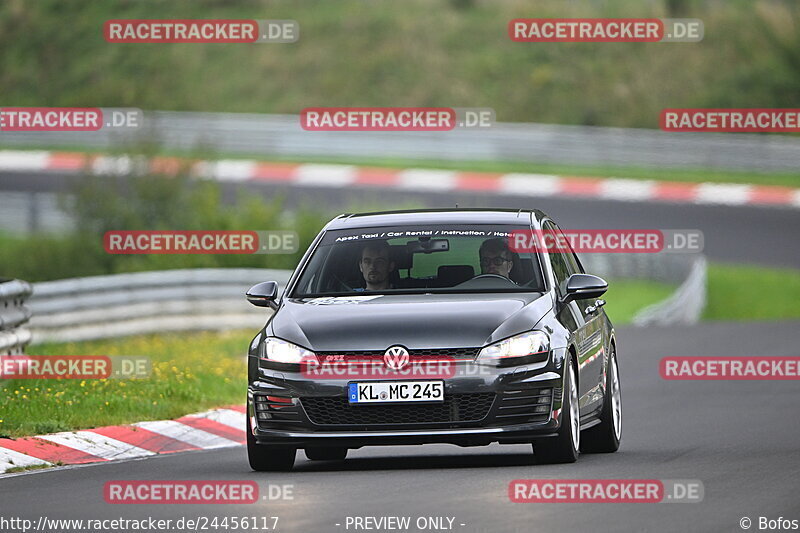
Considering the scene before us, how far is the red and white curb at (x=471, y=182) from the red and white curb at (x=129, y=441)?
23.5 metres

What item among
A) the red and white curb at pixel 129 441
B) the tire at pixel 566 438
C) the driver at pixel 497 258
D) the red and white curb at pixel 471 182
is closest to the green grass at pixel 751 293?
the red and white curb at pixel 471 182

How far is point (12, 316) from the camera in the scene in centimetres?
1495

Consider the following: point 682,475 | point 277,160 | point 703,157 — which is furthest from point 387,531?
point 277,160

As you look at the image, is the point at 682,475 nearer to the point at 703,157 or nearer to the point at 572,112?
the point at 703,157

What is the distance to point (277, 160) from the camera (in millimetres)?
44344

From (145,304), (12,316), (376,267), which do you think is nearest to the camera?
(376,267)

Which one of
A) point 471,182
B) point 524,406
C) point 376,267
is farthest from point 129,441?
point 471,182

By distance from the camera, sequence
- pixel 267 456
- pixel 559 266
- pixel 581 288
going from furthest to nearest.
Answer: pixel 559 266, pixel 581 288, pixel 267 456

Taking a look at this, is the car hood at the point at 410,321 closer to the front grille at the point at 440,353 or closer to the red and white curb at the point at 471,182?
the front grille at the point at 440,353

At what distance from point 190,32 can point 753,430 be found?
139 ft

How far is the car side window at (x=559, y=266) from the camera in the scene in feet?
37.8

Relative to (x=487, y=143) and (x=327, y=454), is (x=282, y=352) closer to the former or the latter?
(x=327, y=454)

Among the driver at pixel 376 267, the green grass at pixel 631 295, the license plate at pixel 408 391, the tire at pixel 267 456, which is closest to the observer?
the license plate at pixel 408 391

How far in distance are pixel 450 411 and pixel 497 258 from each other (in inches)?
58.9
